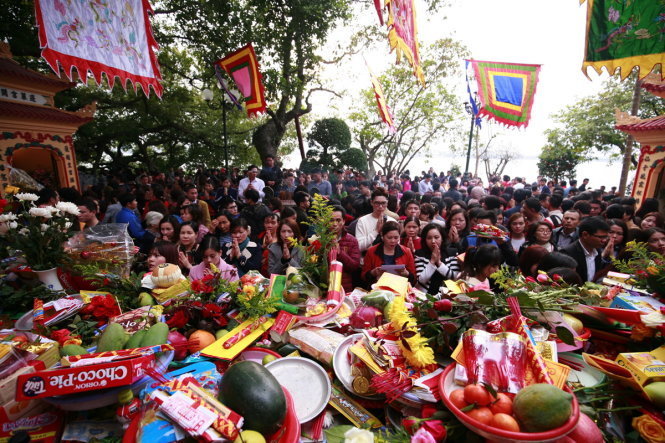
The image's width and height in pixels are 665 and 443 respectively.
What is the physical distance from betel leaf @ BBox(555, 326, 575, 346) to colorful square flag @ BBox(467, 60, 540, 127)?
18.8ft

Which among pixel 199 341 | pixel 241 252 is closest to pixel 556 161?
pixel 241 252

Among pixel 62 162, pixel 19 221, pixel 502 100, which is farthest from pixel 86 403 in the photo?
pixel 62 162

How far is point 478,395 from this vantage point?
4.27ft

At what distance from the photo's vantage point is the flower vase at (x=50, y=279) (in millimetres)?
2498

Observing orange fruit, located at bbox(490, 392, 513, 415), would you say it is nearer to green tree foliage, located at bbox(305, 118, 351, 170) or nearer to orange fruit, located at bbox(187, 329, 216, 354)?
orange fruit, located at bbox(187, 329, 216, 354)

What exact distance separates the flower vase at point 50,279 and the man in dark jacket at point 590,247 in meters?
5.41

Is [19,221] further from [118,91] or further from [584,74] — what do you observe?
[118,91]

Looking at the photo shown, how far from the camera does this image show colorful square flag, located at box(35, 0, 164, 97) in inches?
112

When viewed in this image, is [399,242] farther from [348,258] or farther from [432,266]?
[348,258]

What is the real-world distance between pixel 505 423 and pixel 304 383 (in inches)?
39.0

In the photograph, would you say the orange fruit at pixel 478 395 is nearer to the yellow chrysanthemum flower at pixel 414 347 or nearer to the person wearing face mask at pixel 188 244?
the yellow chrysanthemum flower at pixel 414 347

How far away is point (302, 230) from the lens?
5055 mm

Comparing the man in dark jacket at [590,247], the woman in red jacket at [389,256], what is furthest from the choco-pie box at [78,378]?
the man in dark jacket at [590,247]

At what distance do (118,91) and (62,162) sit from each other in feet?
21.2
